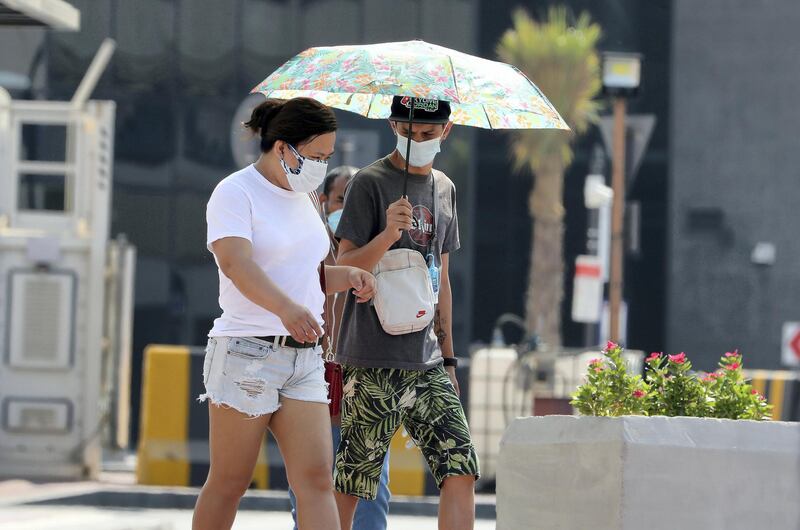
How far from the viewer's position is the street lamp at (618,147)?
1428 cm

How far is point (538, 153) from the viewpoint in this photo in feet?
83.2

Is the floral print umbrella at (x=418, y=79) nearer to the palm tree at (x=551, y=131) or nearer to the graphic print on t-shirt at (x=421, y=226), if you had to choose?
the graphic print on t-shirt at (x=421, y=226)

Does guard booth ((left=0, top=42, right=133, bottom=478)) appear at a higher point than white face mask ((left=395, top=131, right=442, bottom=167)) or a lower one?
lower

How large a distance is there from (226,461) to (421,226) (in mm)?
1164

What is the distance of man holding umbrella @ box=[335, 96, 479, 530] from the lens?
5434mm

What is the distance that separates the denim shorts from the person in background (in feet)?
2.41

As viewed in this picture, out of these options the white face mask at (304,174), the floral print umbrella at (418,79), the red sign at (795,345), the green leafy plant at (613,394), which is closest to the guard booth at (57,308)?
the floral print umbrella at (418,79)

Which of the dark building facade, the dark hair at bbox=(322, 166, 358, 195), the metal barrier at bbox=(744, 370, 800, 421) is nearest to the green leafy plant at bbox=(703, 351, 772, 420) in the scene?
the dark hair at bbox=(322, 166, 358, 195)

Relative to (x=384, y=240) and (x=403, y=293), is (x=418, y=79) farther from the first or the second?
(x=403, y=293)

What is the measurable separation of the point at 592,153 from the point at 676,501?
21.9 meters

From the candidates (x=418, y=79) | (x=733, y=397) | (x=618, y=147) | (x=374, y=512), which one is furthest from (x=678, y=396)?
(x=618, y=147)

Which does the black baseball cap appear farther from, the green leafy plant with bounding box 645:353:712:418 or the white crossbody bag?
the green leafy plant with bounding box 645:353:712:418

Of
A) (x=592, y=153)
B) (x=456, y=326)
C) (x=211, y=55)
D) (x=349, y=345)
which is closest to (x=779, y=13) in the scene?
(x=592, y=153)

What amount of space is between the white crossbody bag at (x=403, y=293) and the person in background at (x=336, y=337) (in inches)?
11.5
